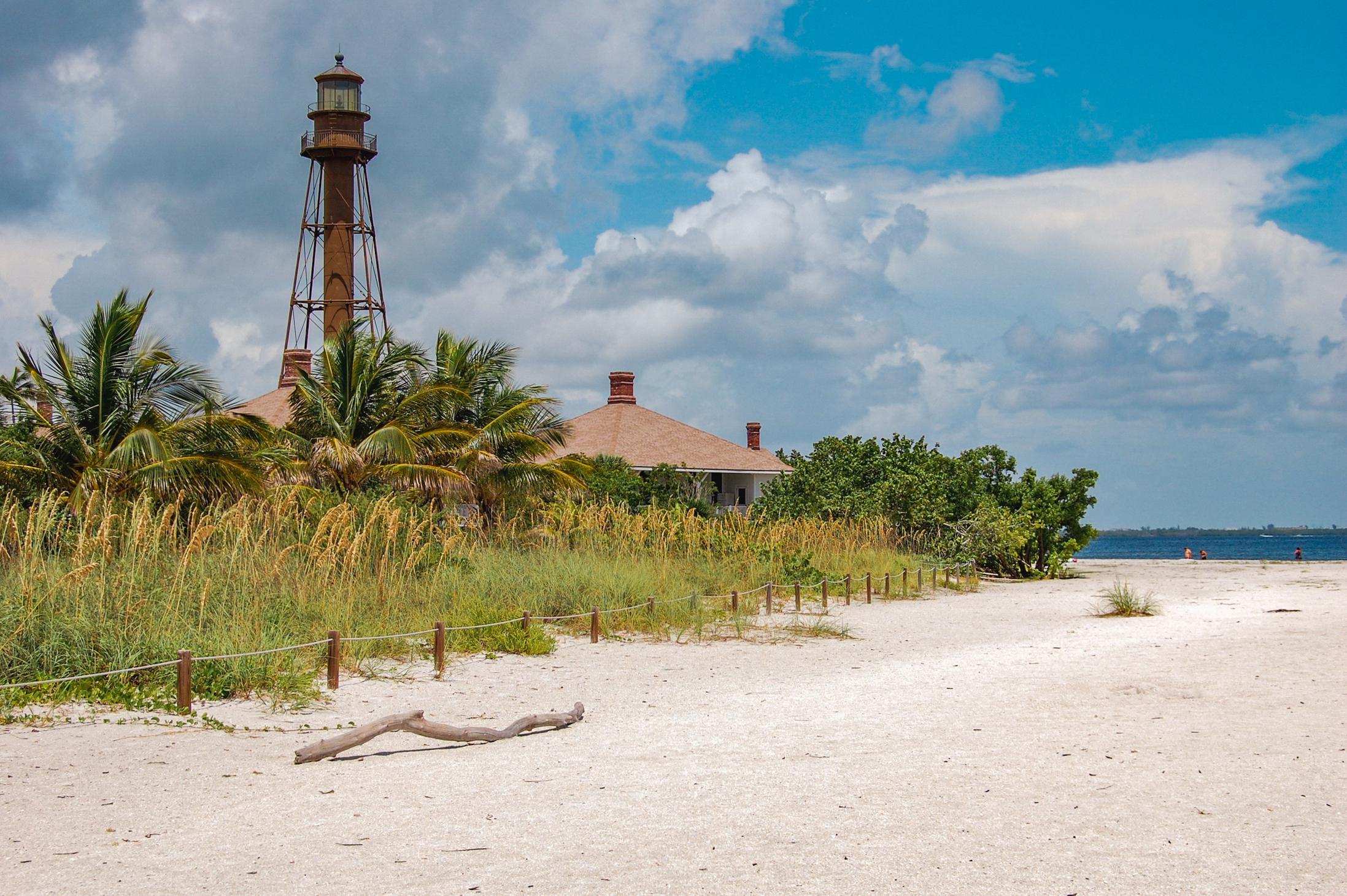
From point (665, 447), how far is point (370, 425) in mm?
14773

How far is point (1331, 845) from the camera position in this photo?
5852mm

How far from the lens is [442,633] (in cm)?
1105

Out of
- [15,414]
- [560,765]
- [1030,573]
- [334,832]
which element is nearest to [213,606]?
[560,765]

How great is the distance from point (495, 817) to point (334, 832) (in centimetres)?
85

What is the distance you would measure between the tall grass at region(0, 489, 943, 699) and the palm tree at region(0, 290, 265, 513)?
22.1 inches

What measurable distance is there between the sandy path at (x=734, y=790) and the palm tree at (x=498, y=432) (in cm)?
932

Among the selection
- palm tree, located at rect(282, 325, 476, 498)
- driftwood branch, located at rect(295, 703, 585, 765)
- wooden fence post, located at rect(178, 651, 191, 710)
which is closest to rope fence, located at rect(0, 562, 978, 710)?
wooden fence post, located at rect(178, 651, 191, 710)

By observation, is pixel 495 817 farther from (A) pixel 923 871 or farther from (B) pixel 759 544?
(B) pixel 759 544

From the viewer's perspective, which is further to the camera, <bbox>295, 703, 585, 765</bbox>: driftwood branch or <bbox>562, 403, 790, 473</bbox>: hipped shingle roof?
<bbox>562, 403, 790, 473</bbox>: hipped shingle roof

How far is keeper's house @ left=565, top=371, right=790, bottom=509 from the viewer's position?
3291 centimetres

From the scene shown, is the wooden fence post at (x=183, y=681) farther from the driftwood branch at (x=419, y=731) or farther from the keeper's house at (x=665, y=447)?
the keeper's house at (x=665, y=447)

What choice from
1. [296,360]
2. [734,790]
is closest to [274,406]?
[296,360]

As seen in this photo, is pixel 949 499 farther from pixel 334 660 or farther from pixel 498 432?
pixel 334 660

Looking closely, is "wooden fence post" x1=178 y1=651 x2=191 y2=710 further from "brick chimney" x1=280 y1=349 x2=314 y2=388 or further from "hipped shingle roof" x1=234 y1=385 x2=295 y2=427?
"brick chimney" x1=280 y1=349 x2=314 y2=388
